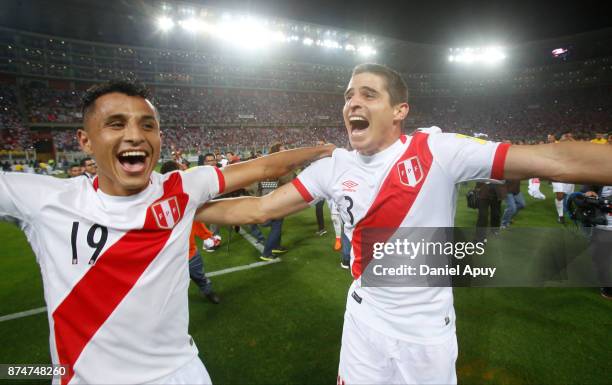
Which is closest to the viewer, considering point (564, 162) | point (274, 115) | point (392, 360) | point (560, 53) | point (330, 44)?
point (564, 162)

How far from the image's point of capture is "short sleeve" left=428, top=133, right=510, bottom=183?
67.2 inches

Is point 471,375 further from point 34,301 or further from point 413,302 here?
point 34,301

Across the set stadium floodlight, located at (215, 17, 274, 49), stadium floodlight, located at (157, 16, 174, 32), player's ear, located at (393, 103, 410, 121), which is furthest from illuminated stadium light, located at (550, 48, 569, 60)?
player's ear, located at (393, 103, 410, 121)

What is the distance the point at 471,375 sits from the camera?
11.1 feet

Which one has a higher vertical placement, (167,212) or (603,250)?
(167,212)

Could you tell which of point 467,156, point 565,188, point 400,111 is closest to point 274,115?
point 565,188

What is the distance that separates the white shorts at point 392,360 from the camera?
1.85m

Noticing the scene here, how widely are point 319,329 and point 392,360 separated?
2.52 m

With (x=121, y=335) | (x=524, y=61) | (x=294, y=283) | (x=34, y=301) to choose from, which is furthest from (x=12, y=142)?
(x=524, y=61)

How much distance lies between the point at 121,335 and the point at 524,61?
66716mm

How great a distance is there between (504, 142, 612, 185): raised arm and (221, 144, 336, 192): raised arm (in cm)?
132

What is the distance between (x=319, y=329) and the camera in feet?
14.1

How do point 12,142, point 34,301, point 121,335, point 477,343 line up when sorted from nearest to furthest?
point 121,335
point 477,343
point 34,301
point 12,142

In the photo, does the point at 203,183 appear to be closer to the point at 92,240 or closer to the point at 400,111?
the point at 92,240
